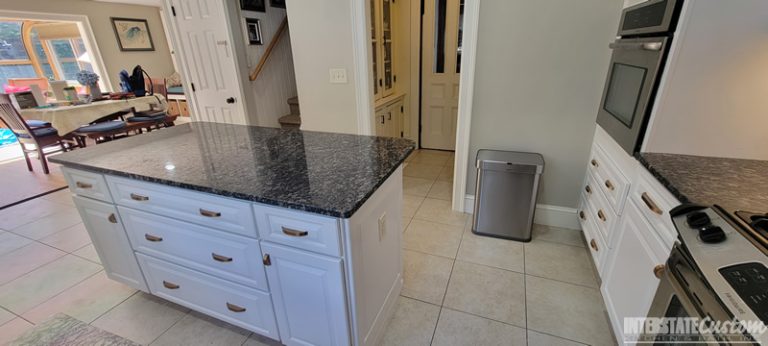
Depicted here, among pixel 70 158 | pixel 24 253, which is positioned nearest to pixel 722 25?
pixel 70 158

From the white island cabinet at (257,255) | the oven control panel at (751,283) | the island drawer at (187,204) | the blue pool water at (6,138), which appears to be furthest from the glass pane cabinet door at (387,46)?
the blue pool water at (6,138)

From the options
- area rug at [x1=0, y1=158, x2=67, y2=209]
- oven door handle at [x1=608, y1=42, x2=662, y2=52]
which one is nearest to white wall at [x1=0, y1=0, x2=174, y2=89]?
area rug at [x1=0, y1=158, x2=67, y2=209]

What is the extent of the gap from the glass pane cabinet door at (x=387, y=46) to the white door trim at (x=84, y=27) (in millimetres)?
6242

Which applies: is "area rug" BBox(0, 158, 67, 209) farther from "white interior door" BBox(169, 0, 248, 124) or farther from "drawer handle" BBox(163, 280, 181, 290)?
"drawer handle" BBox(163, 280, 181, 290)

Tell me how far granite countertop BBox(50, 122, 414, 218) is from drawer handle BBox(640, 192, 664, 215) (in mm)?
995

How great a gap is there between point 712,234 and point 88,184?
2499 mm

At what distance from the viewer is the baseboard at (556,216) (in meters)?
2.46

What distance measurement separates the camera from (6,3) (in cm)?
497

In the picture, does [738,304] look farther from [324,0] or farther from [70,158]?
[324,0]

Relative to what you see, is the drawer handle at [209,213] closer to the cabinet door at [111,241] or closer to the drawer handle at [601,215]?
the cabinet door at [111,241]

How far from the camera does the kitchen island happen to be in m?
1.17

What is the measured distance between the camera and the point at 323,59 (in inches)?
113

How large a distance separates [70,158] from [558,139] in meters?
2.98

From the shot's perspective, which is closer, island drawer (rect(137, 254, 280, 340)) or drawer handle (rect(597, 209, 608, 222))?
island drawer (rect(137, 254, 280, 340))
